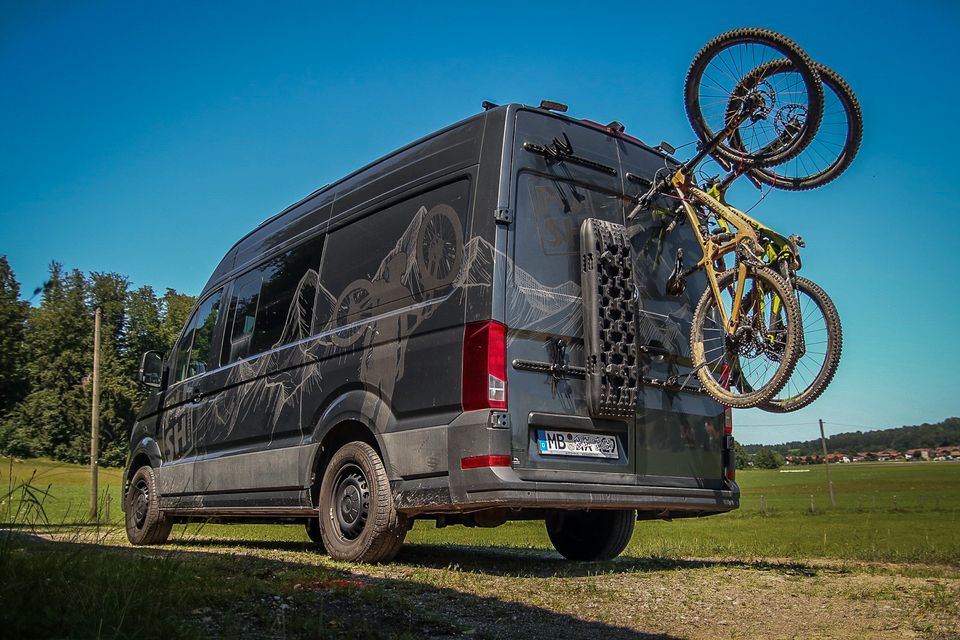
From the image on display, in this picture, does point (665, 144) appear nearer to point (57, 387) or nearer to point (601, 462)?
point (601, 462)

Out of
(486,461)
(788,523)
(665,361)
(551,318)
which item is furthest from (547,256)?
(788,523)

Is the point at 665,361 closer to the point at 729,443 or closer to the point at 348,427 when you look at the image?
the point at 729,443

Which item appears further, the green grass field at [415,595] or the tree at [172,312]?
the tree at [172,312]

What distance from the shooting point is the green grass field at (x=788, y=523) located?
8.16 metres

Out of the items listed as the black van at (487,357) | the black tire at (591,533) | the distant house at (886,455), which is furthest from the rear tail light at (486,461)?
the distant house at (886,455)

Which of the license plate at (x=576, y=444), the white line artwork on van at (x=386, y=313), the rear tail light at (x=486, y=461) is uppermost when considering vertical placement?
the white line artwork on van at (x=386, y=313)

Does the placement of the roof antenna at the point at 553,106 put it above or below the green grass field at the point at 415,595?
above

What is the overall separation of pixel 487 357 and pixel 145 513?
5.68 meters

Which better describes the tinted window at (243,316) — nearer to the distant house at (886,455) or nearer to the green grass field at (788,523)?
the green grass field at (788,523)

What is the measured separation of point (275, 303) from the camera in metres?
7.29

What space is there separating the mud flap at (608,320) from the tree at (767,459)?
14028 centimetres

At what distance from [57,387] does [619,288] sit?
62.7 m

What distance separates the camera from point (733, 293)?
5992 millimetres

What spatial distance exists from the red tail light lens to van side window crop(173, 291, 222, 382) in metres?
3.96
